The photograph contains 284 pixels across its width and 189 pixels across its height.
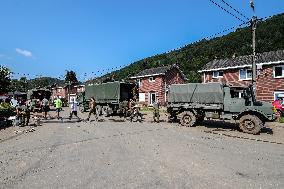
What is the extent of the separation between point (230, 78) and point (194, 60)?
59016 millimetres

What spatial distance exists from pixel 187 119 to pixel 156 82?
26.7 m

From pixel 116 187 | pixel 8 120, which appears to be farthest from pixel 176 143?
pixel 8 120

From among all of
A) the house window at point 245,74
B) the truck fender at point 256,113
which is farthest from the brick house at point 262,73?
the truck fender at point 256,113

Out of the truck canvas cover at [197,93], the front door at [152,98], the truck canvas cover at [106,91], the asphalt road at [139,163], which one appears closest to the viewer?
the asphalt road at [139,163]

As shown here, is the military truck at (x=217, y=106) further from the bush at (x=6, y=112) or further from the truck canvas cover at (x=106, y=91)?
the bush at (x=6, y=112)

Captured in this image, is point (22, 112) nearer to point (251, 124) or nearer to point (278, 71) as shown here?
point (251, 124)

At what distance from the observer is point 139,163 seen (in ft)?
27.0

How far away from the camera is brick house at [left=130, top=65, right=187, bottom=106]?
4338 cm

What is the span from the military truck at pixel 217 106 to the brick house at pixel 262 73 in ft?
36.8

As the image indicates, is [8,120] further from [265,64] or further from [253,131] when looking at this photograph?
[265,64]

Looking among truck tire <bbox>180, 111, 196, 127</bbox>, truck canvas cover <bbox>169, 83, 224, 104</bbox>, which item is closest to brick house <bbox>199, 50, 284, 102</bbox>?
truck canvas cover <bbox>169, 83, 224, 104</bbox>

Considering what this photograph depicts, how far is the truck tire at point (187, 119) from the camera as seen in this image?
17.3 m

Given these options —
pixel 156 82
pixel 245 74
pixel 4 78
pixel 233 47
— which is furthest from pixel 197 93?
pixel 233 47

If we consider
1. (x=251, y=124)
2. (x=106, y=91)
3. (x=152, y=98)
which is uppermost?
(x=106, y=91)
